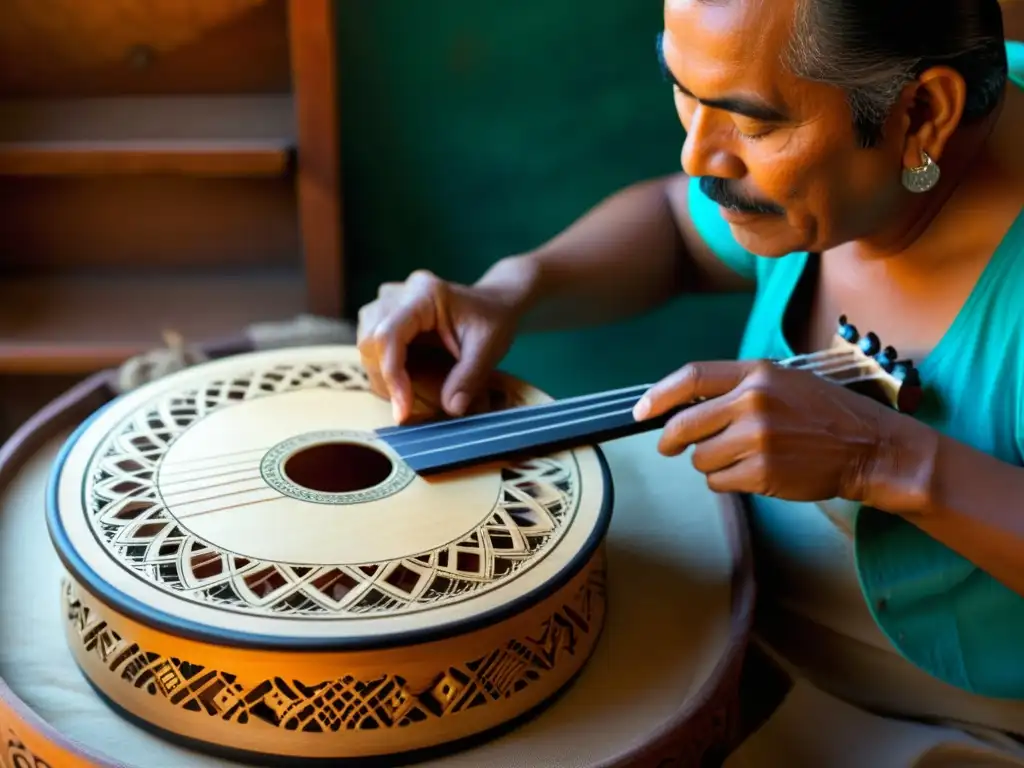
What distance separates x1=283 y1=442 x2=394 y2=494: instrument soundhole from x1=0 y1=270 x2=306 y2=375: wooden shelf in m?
0.49

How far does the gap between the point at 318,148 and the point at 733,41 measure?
761 millimetres

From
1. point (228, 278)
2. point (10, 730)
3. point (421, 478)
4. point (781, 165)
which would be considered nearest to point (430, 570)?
point (421, 478)

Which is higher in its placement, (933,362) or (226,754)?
(933,362)

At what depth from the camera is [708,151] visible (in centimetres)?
89

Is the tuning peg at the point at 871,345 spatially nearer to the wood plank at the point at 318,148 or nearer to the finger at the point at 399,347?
the finger at the point at 399,347

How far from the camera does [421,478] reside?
92cm

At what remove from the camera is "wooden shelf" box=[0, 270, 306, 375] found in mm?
1428

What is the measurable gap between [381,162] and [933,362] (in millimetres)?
987

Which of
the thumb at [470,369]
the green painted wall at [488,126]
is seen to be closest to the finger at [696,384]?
the thumb at [470,369]

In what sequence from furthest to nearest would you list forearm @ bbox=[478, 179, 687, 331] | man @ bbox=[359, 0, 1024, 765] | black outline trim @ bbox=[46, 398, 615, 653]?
forearm @ bbox=[478, 179, 687, 331], man @ bbox=[359, 0, 1024, 765], black outline trim @ bbox=[46, 398, 615, 653]

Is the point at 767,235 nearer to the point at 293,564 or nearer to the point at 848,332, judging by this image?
the point at 848,332

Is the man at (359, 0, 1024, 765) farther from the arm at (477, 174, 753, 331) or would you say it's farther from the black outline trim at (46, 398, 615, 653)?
the black outline trim at (46, 398, 615, 653)

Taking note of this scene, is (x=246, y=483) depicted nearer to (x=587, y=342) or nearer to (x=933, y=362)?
(x=933, y=362)

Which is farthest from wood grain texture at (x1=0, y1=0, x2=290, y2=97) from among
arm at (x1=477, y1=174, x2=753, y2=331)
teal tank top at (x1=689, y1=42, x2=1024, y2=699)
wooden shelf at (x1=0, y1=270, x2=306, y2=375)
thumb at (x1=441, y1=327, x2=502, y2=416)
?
teal tank top at (x1=689, y1=42, x2=1024, y2=699)
